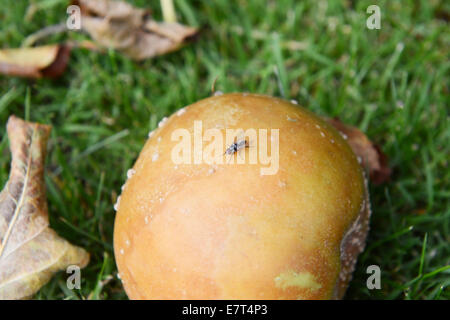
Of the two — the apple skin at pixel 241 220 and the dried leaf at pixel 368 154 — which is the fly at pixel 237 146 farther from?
the dried leaf at pixel 368 154

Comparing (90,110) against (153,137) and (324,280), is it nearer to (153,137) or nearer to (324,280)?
(153,137)

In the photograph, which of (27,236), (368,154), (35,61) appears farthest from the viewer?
(35,61)

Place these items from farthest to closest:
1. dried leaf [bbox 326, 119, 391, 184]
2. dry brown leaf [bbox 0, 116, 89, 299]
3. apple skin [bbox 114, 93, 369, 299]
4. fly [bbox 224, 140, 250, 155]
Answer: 1. dried leaf [bbox 326, 119, 391, 184]
2. dry brown leaf [bbox 0, 116, 89, 299]
3. fly [bbox 224, 140, 250, 155]
4. apple skin [bbox 114, 93, 369, 299]

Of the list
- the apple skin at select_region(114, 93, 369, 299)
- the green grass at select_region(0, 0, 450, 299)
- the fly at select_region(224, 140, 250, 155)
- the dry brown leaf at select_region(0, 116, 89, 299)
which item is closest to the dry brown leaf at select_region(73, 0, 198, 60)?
the green grass at select_region(0, 0, 450, 299)

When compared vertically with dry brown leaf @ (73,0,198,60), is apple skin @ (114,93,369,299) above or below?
below

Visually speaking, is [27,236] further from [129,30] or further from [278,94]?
[278,94]

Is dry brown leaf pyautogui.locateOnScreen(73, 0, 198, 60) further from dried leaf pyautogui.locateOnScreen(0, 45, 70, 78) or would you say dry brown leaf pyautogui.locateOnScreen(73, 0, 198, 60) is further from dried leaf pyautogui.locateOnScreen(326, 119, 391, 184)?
dried leaf pyautogui.locateOnScreen(326, 119, 391, 184)

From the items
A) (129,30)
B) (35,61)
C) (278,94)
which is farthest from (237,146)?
(35,61)
